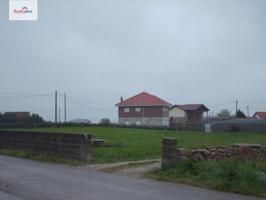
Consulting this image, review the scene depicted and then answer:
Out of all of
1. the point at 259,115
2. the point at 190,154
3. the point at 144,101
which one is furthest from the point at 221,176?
the point at 259,115

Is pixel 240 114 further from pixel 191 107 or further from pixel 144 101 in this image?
pixel 144 101

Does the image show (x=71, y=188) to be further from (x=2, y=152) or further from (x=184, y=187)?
(x=2, y=152)

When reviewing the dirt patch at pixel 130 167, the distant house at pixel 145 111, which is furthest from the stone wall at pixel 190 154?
the distant house at pixel 145 111

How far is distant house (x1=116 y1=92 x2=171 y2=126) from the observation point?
87.4 metres

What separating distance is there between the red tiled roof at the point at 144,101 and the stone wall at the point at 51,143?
205 feet

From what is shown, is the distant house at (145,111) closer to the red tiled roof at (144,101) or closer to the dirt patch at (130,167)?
the red tiled roof at (144,101)

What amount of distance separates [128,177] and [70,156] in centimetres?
593

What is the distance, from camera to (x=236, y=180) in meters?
11.3

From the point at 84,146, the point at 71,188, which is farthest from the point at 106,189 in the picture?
the point at 84,146

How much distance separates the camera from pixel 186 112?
92.4 m

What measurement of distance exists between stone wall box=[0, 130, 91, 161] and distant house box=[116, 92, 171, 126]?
62581 millimetres

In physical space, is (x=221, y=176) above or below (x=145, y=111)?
below

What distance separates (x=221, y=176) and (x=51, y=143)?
10694 mm

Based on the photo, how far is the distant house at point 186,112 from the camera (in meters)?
92.1
